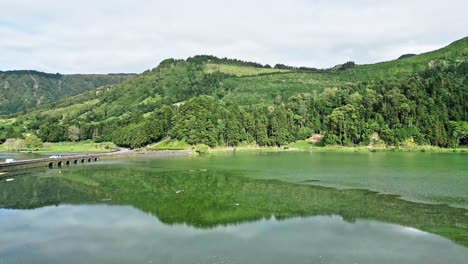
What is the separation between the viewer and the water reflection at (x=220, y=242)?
24984 mm

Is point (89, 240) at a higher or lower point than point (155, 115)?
lower

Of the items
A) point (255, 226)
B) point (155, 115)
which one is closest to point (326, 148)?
point (155, 115)

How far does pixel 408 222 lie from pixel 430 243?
237 inches

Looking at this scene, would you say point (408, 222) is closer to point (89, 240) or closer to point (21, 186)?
point (89, 240)

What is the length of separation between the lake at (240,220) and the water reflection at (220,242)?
7cm

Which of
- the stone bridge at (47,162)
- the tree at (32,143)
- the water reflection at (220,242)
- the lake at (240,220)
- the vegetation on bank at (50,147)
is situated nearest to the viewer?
the water reflection at (220,242)

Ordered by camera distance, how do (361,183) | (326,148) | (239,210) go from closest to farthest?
(239,210), (361,183), (326,148)

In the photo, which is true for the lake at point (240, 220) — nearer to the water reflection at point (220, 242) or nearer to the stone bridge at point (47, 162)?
the water reflection at point (220, 242)

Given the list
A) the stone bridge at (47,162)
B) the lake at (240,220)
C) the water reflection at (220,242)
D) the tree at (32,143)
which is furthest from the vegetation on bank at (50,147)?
the water reflection at (220,242)

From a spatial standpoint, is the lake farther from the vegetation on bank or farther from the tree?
the tree

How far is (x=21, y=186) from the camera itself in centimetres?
5909

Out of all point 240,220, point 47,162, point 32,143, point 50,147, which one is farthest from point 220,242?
point 50,147

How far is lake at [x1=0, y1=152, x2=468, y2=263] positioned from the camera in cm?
2592

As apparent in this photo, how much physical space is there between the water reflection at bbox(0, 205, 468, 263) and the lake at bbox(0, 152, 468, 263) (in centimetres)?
7
